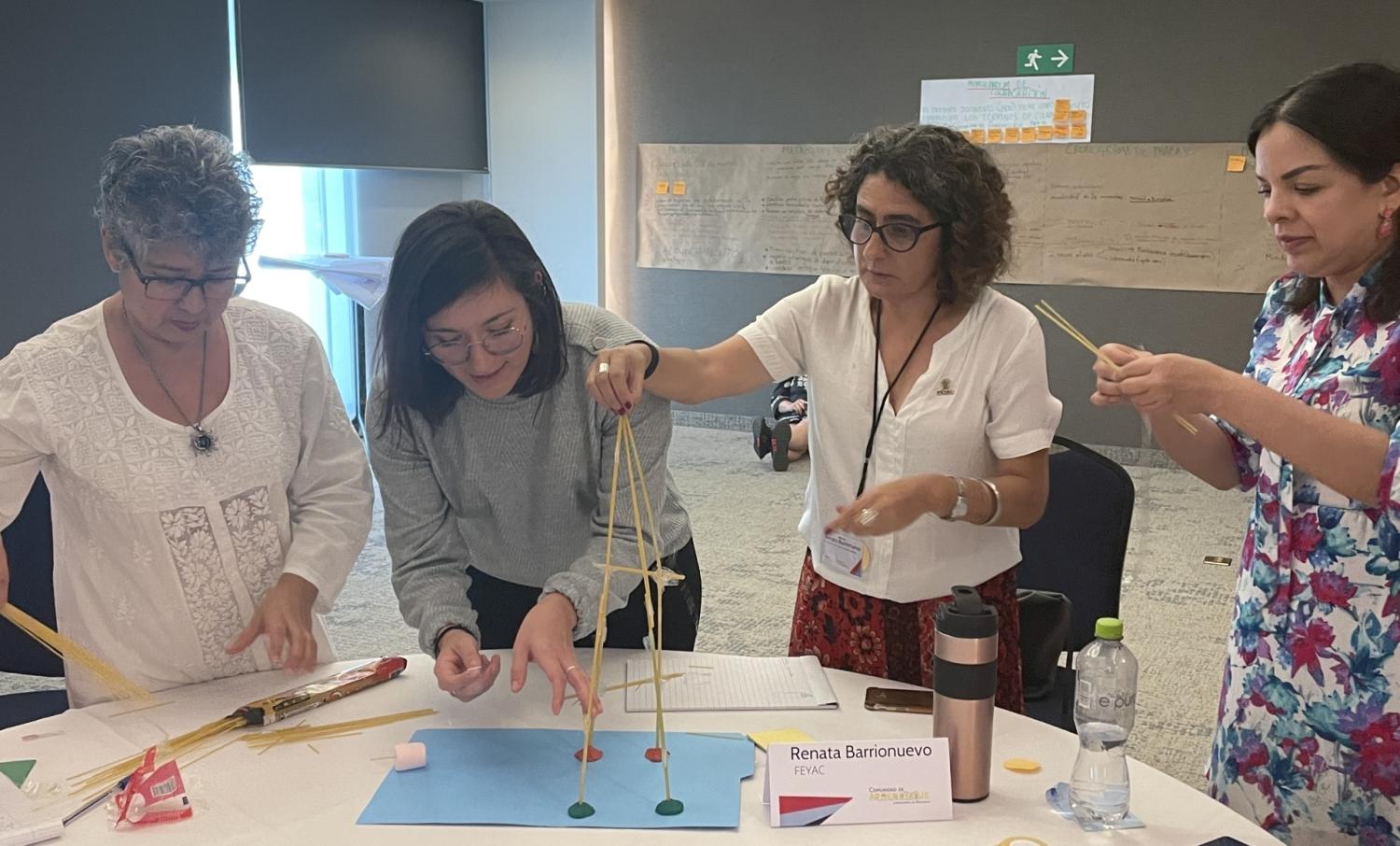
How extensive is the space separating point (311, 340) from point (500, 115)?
6235 mm

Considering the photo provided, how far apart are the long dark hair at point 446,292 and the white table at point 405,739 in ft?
1.50

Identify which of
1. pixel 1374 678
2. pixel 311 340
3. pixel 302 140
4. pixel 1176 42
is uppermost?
pixel 1176 42

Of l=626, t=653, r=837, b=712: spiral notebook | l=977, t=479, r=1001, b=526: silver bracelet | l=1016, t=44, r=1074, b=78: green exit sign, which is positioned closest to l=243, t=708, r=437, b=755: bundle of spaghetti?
l=626, t=653, r=837, b=712: spiral notebook

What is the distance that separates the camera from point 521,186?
7.86m

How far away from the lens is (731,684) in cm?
182

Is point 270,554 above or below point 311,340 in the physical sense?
below

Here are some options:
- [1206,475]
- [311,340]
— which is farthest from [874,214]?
[311,340]

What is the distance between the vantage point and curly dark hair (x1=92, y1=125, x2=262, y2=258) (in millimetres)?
1648

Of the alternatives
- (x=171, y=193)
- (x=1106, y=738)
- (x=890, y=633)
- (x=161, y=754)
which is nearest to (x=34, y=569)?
(x=161, y=754)

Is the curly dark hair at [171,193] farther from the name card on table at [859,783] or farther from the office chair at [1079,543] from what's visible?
the office chair at [1079,543]

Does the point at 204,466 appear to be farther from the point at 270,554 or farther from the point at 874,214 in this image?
the point at 874,214

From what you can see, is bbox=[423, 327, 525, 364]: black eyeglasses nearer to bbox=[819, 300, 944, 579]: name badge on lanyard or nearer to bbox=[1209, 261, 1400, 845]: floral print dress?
bbox=[819, 300, 944, 579]: name badge on lanyard

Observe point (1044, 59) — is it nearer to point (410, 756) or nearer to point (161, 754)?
point (410, 756)

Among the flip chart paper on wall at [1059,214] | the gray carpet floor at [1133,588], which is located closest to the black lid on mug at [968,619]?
the gray carpet floor at [1133,588]
